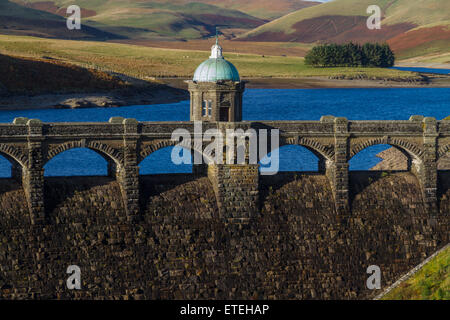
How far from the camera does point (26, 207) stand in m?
56.4

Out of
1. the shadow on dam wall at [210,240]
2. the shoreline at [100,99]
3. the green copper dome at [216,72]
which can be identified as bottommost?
the shadow on dam wall at [210,240]

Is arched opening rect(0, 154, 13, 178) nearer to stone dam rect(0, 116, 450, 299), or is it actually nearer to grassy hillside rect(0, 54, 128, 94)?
stone dam rect(0, 116, 450, 299)

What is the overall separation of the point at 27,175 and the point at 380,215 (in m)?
27.3

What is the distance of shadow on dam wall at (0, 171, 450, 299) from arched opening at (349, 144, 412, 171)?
28.3 metres

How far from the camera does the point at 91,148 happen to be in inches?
2292

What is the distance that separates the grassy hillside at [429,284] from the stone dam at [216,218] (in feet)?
22.1

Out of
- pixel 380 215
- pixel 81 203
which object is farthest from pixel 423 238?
pixel 81 203

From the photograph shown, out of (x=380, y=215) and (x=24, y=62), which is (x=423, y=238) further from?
(x=24, y=62)

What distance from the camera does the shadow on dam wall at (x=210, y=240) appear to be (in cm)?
5575

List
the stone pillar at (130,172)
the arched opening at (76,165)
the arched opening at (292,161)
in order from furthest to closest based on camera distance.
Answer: the arched opening at (292,161)
the arched opening at (76,165)
the stone pillar at (130,172)

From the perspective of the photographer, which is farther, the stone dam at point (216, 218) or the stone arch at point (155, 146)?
the stone arch at point (155, 146)

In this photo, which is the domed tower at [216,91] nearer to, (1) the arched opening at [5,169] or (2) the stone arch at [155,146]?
(2) the stone arch at [155,146]

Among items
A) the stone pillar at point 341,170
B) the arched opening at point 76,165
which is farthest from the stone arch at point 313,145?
the arched opening at point 76,165

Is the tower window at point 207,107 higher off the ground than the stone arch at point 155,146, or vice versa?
the tower window at point 207,107
